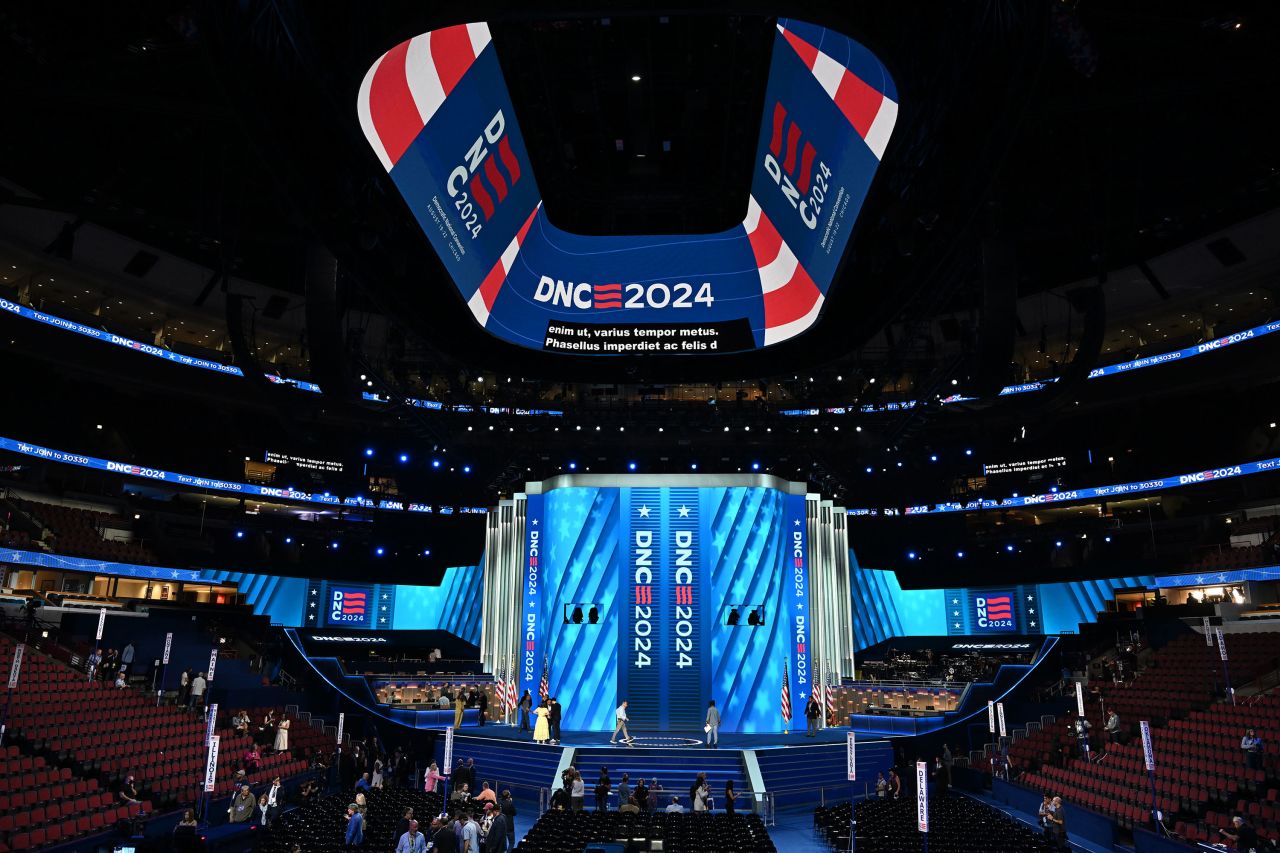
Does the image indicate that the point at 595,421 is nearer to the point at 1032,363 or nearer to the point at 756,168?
the point at 756,168

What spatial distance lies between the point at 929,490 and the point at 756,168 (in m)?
27.4

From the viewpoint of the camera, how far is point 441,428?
87.4 feet

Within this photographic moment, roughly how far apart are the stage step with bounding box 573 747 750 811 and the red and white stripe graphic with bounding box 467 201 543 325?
1146 centimetres

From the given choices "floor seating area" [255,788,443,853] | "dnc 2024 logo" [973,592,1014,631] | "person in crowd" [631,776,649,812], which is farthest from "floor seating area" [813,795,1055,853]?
"dnc 2024 logo" [973,592,1014,631]

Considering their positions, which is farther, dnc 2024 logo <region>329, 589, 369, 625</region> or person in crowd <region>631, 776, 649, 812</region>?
dnc 2024 logo <region>329, 589, 369, 625</region>

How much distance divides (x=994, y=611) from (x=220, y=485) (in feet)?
116

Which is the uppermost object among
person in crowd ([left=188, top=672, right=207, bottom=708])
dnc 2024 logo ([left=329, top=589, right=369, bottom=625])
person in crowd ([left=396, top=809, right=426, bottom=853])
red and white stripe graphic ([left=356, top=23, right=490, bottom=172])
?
red and white stripe graphic ([left=356, top=23, right=490, bottom=172])

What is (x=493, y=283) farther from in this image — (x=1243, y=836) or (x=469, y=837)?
(x=1243, y=836)

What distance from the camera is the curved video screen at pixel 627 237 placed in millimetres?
11492

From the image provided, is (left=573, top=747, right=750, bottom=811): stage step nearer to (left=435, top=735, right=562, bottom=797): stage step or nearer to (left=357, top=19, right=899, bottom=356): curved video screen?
(left=435, top=735, right=562, bottom=797): stage step

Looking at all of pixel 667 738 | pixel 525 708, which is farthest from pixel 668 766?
pixel 525 708

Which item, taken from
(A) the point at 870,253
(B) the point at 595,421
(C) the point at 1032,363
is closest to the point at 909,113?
(A) the point at 870,253

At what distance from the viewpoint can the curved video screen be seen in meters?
11.5

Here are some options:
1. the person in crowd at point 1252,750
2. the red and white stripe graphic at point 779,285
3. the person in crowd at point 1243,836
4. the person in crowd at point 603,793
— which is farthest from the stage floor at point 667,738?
the red and white stripe graphic at point 779,285
